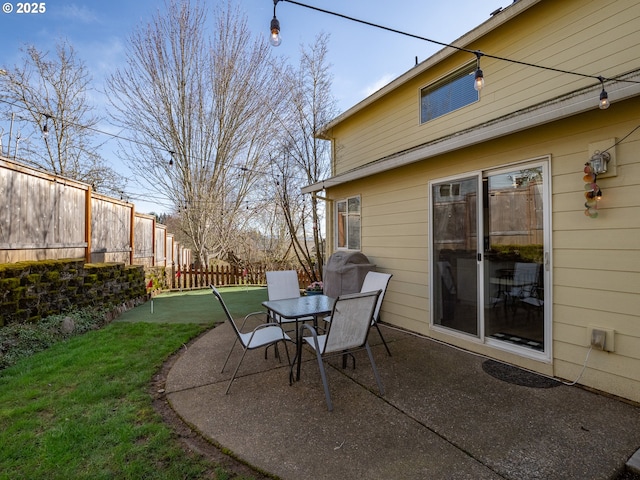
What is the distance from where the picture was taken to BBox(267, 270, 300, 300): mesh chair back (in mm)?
4734

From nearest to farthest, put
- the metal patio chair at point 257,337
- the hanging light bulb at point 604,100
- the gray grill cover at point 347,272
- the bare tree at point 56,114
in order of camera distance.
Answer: the hanging light bulb at point 604,100, the metal patio chair at point 257,337, the gray grill cover at point 347,272, the bare tree at point 56,114

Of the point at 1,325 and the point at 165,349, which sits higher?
the point at 1,325

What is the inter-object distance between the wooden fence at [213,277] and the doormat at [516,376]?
6.18 m

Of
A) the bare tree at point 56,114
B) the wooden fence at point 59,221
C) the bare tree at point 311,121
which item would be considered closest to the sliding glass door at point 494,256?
the bare tree at point 311,121

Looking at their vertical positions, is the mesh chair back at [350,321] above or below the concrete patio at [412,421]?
above

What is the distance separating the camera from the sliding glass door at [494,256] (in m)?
3.36

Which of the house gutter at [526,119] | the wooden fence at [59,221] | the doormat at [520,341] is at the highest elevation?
the house gutter at [526,119]

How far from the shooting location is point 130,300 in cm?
677

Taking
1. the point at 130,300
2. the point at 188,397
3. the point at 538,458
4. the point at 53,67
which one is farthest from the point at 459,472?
the point at 53,67

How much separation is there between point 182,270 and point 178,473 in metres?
8.55

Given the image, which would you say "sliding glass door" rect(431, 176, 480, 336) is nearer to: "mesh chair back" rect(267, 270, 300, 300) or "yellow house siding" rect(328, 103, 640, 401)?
"yellow house siding" rect(328, 103, 640, 401)

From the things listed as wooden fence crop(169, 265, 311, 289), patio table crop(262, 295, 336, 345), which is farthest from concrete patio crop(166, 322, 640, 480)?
wooden fence crop(169, 265, 311, 289)

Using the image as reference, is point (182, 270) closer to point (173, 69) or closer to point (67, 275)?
point (67, 275)

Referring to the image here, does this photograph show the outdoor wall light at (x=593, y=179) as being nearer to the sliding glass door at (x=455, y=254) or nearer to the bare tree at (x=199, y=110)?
the sliding glass door at (x=455, y=254)
